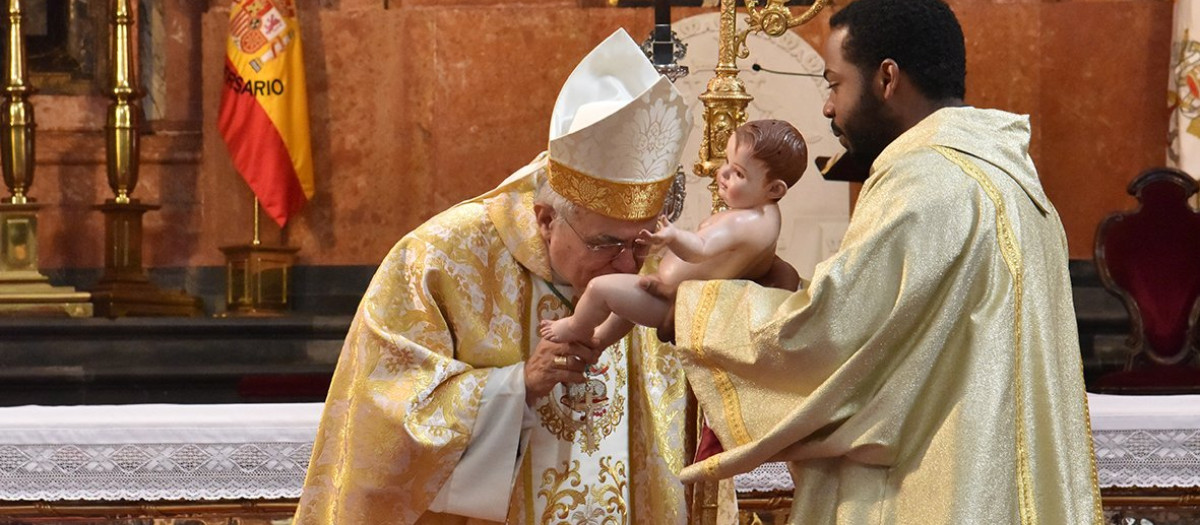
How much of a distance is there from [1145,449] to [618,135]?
5.88 ft

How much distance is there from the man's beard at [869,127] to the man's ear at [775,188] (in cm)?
23

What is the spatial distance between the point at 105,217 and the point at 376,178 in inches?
54.8

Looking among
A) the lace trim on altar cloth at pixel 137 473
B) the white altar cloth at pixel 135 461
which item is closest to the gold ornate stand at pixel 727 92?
the white altar cloth at pixel 135 461

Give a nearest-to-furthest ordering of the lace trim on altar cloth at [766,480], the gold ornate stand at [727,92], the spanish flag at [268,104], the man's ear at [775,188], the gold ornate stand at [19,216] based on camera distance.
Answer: the man's ear at [775,188] < the gold ornate stand at [727,92] < the lace trim on altar cloth at [766,480] < the gold ornate stand at [19,216] < the spanish flag at [268,104]

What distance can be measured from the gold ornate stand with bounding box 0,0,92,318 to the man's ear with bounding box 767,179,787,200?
573 centimetres

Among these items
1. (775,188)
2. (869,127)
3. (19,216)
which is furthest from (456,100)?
(869,127)

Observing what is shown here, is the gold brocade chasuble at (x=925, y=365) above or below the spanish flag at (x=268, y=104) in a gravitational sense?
below

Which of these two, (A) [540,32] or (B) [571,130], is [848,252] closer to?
(B) [571,130]

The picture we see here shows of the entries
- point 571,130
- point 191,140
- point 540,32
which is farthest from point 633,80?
point 191,140

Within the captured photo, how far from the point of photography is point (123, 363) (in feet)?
25.7

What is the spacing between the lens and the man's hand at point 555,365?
3.14 meters

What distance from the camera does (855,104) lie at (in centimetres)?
284

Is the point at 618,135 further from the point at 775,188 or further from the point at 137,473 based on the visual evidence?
the point at 137,473

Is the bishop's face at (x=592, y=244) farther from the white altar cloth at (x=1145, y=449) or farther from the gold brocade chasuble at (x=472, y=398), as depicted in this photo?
the white altar cloth at (x=1145, y=449)
